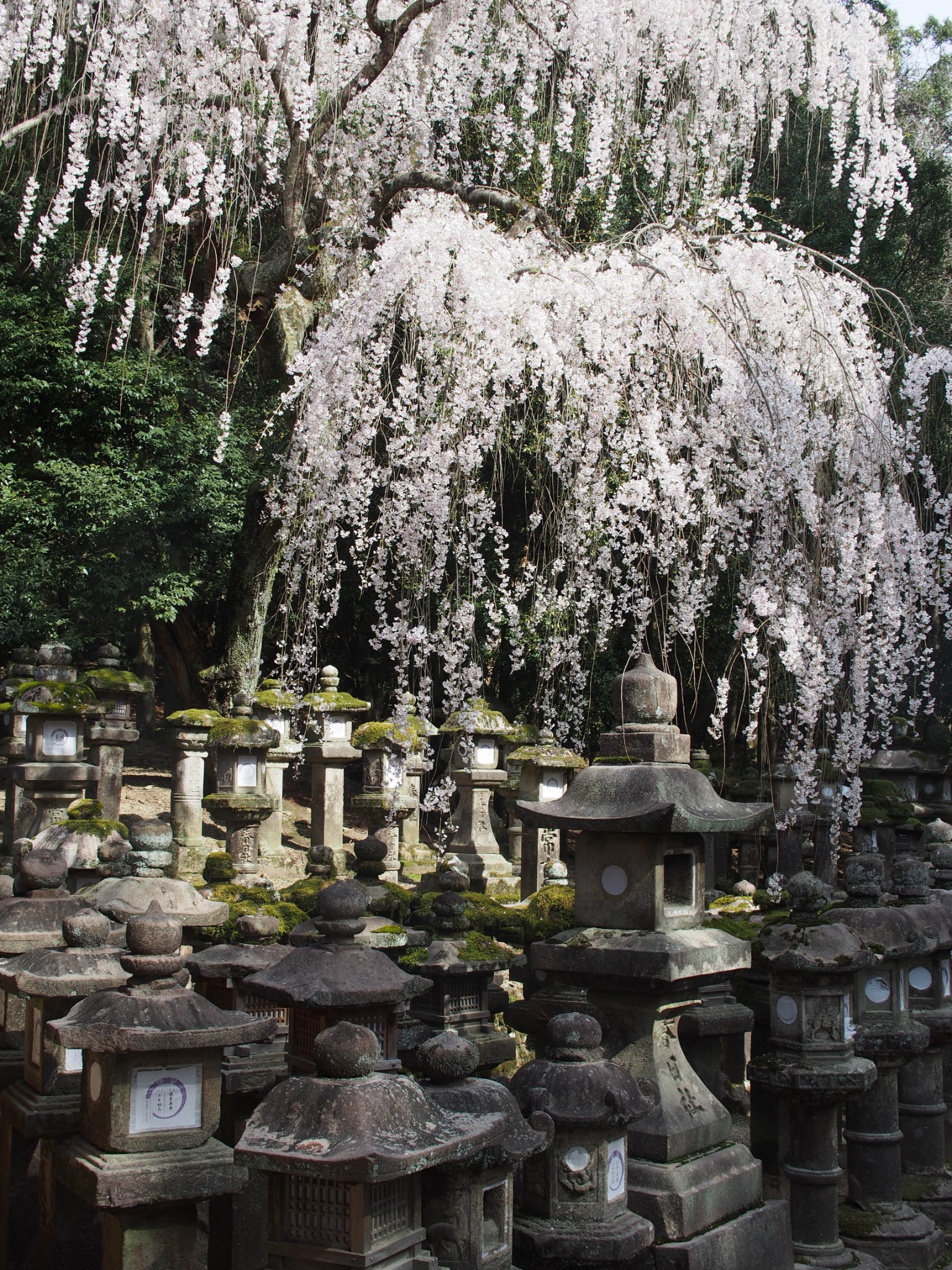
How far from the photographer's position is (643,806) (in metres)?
4.31

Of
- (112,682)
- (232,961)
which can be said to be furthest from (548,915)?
(112,682)

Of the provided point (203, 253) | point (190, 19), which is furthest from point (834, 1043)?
point (203, 253)

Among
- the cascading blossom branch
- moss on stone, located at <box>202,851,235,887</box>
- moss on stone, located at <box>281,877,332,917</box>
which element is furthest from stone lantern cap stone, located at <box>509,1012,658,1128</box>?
moss on stone, located at <box>202,851,235,887</box>

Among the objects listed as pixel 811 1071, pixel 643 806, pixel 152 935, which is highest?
pixel 643 806

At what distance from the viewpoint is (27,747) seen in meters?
7.96

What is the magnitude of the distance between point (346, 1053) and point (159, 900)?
177 centimetres

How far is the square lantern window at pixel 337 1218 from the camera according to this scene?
2.37m

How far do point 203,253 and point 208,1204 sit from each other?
977 centimetres

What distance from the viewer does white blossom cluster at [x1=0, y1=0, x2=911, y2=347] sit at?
6.43 m

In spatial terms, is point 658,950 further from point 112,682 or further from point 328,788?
point 112,682

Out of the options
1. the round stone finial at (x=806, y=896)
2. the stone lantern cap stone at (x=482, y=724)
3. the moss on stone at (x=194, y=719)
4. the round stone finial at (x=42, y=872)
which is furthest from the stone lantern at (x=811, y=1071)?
the moss on stone at (x=194, y=719)

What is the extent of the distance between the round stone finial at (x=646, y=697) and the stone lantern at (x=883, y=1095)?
1.39 m

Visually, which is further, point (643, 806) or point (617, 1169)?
point (643, 806)

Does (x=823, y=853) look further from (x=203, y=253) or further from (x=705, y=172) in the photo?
(x=203, y=253)
